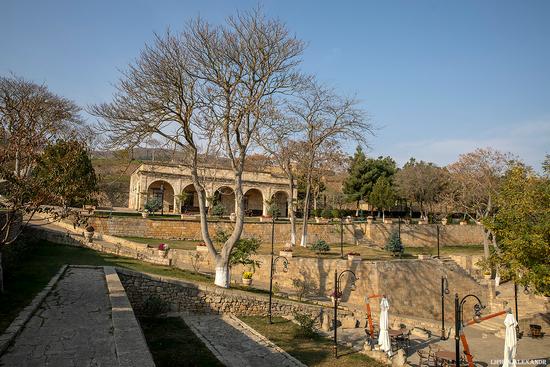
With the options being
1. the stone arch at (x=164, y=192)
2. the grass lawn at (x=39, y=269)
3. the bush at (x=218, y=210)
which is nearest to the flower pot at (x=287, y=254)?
the grass lawn at (x=39, y=269)

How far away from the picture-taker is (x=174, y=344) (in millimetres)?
10625

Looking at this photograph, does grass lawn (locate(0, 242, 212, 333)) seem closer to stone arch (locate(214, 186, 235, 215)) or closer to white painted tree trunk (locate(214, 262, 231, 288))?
white painted tree trunk (locate(214, 262, 231, 288))

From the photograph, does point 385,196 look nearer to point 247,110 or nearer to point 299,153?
point 299,153

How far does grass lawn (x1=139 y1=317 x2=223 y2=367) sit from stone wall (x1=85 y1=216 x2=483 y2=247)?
15.4 meters

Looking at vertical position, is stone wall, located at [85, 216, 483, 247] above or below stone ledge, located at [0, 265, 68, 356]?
above

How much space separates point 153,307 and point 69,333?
5.52m

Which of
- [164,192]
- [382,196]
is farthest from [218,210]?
[382,196]

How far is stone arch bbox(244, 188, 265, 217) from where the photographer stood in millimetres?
44416

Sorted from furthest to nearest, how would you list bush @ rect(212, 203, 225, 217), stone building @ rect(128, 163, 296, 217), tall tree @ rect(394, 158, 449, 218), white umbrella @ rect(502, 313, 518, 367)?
tall tree @ rect(394, 158, 449, 218) → stone building @ rect(128, 163, 296, 217) → bush @ rect(212, 203, 225, 217) → white umbrella @ rect(502, 313, 518, 367)

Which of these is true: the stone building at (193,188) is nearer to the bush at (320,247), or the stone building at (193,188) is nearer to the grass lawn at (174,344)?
the bush at (320,247)

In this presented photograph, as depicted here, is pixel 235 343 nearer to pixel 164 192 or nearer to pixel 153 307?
pixel 153 307

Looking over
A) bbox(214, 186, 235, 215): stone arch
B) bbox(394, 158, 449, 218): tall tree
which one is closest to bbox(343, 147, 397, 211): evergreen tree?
bbox(394, 158, 449, 218): tall tree

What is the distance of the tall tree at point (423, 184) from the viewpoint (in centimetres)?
4394

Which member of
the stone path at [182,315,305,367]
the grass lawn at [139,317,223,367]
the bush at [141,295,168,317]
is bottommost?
the stone path at [182,315,305,367]
